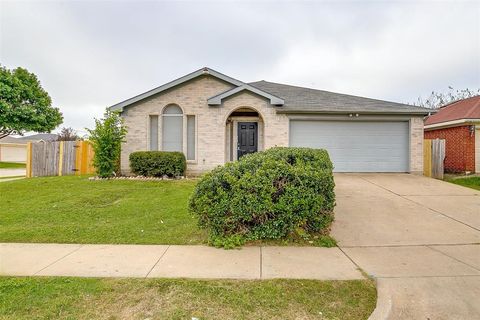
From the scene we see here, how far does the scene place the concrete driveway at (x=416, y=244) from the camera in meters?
2.95

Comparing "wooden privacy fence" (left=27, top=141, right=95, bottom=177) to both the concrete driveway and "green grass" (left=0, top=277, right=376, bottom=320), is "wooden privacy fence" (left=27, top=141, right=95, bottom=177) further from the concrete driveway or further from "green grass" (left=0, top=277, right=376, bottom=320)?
the concrete driveway

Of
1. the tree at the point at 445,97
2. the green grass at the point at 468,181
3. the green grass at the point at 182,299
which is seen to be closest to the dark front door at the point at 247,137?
the green grass at the point at 468,181

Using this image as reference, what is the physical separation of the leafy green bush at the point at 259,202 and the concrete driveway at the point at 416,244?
988 mm

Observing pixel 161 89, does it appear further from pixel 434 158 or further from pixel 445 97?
pixel 445 97

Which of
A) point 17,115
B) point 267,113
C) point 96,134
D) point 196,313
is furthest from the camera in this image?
point 17,115

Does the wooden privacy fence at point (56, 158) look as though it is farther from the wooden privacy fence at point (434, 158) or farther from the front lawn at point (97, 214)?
the wooden privacy fence at point (434, 158)

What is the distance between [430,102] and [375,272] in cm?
4147

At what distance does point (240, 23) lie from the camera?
13.0 m

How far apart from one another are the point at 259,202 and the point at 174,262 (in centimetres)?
167

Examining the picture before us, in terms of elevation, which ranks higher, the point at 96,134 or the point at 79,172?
the point at 96,134

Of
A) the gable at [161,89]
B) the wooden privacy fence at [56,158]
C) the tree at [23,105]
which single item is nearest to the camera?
the gable at [161,89]

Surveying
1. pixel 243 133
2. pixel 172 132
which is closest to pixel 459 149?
pixel 243 133

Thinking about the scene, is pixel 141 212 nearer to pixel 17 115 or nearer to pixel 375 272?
pixel 375 272

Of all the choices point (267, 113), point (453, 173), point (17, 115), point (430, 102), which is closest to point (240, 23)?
point (267, 113)
